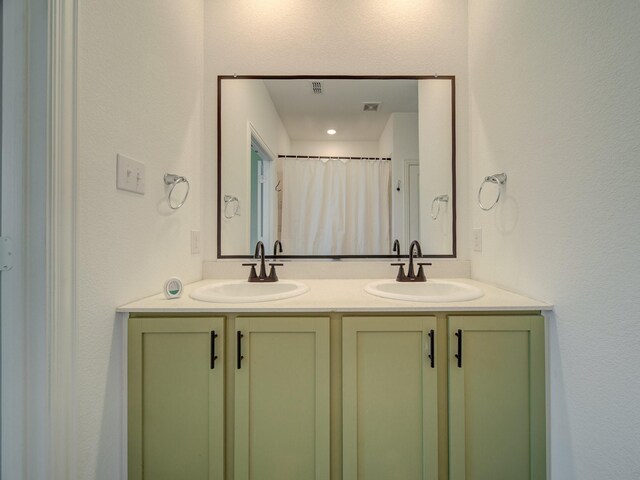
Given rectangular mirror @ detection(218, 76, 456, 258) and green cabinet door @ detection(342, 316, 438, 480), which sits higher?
rectangular mirror @ detection(218, 76, 456, 258)

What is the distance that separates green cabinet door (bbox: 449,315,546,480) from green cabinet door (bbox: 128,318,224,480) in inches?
32.4

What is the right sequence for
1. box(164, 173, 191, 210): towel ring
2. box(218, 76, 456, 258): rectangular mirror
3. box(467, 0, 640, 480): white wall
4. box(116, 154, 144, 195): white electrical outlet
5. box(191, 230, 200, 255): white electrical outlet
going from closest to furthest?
box(467, 0, 640, 480): white wall → box(116, 154, 144, 195): white electrical outlet → box(164, 173, 191, 210): towel ring → box(191, 230, 200, 255): white electrical outlet → box(218, 76, 456, 258): rectangular mirror

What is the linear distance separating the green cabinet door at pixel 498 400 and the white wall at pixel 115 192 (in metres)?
1.16

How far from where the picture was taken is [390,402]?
1002 mm

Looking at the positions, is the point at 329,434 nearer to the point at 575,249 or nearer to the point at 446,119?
the point at 575,249

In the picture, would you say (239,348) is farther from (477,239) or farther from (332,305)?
(477,239)

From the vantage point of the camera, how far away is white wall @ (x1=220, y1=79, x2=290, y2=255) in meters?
1.61

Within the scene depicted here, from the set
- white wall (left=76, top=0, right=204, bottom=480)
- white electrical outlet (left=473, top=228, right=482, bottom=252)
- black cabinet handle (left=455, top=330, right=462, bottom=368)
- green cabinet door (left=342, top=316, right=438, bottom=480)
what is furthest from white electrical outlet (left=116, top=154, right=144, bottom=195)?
white electrical outlet (left=473, top=228, right=482, bottom=252)

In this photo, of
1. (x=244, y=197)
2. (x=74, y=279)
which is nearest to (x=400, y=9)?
(x=244, y=197)

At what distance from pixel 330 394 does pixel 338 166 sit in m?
1.14

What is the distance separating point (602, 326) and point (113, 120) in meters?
1.63

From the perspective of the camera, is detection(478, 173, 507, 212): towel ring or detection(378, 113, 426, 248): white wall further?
detection(378, 113, 426, 248): white wall

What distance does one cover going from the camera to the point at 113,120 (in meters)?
0.96

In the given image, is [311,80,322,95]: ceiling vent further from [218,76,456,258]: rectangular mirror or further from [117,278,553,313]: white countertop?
[117,278,553,313]: white countertop
